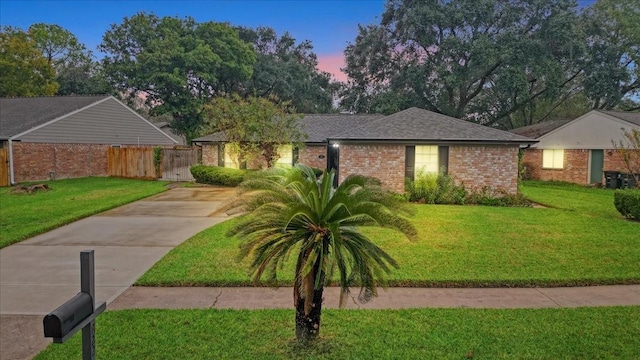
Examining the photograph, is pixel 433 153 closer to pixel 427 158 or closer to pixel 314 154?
pixel 427 158

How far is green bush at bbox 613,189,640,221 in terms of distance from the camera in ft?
38.6

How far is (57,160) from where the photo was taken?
22078 millimetres

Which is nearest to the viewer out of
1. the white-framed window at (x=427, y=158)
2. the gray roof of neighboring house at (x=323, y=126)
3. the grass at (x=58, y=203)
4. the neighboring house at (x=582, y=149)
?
the grass at (x=58, y=203)

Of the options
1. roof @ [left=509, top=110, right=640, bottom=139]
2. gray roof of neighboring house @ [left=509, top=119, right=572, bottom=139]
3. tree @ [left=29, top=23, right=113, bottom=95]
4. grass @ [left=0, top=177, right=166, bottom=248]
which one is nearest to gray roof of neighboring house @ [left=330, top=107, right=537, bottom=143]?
grass @ [left=0, top=177, right=166, bottom=248]

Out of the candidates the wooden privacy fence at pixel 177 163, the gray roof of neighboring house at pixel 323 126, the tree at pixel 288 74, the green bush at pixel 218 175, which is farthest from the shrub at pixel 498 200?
the tree at pixel 288 74

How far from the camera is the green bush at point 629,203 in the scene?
38.6 feet

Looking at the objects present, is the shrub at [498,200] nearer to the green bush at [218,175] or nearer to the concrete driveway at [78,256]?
the concrete driveway at [78,256]

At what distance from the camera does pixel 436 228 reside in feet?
34.5

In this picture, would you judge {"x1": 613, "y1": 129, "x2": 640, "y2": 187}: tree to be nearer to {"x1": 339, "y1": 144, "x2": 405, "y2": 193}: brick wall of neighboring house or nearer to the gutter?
{"x1": 339, "y1": 144, "x2": 405, "y2": 193}: brick wall of neighboring house

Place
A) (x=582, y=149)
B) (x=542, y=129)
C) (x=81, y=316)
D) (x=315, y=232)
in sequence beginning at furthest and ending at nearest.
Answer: (x=542, y=129) → (x=582, y=149) → (x=315, y=232) → (x=81, y=316)

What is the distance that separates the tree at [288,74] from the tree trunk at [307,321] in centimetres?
3508

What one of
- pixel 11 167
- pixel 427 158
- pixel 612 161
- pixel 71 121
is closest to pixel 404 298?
pixel 427 158

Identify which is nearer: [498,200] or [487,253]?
[487,253]

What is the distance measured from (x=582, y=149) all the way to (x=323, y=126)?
14942 millimetres
